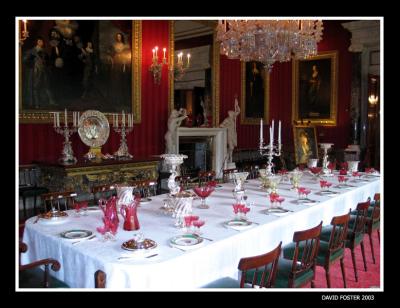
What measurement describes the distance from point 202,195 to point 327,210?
138 centimetres

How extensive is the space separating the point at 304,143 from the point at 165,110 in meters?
3.86

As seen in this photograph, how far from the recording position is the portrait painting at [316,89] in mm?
10867

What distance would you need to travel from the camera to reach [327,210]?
3902mm

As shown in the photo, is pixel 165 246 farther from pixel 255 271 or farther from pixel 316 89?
pixel 316 89

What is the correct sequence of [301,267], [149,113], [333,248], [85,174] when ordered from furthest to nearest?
[149,113]
[85,174]
[333,248]
[301,267]

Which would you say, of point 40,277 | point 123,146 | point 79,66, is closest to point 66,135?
point 123,146

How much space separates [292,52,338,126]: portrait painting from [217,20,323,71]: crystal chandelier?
18.1ft

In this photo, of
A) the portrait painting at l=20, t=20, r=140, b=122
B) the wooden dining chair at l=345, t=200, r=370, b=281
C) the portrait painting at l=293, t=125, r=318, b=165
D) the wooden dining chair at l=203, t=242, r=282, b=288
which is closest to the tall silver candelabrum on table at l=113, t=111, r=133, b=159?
the portrait painting at l=20, t=20, r=140, b=122

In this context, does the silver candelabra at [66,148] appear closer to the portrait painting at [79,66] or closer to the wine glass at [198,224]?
the portrait painting at [79,66]

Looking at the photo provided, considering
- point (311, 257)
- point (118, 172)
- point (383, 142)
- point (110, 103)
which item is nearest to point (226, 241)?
point (311, 257)

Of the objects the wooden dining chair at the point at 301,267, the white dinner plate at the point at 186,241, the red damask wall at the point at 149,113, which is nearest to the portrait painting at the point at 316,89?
the red damask wall at the point at 149,113

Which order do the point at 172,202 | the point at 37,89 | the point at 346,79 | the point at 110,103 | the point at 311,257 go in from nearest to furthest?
the point at 311,257
the point at 172,202
the point at 37,89
the point at 110,103
the point at 346,79

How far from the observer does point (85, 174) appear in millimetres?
5406

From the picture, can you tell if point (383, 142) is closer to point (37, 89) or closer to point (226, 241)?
point (226, 241)
